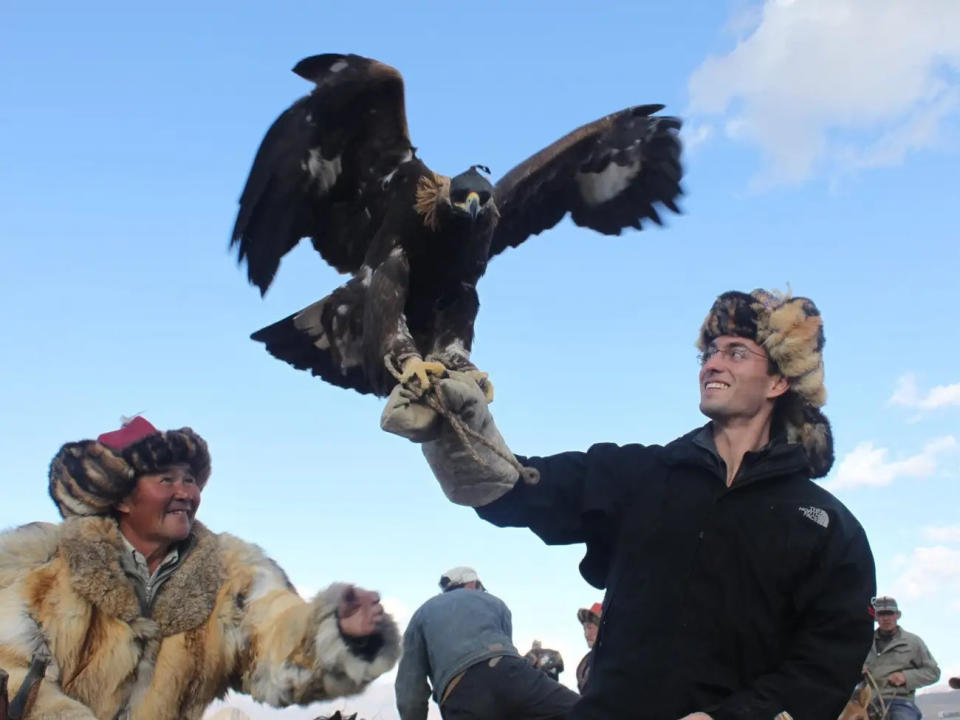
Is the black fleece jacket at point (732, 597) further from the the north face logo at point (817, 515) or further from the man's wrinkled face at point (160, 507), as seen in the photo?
the man's wrinkled face at point (160, 507)

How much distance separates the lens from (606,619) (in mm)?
2662

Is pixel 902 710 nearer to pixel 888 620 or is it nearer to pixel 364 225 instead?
pixel 888 620

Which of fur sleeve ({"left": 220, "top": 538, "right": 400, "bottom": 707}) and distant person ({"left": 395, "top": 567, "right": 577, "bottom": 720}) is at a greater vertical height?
distant person ({"left": 395, "top": 567, "right": 577, "bottom": 720})

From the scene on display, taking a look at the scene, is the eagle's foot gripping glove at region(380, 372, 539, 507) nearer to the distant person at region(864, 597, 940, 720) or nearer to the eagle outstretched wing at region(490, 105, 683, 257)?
the eagle outstretched wing at region(490, 105, 683, 257)

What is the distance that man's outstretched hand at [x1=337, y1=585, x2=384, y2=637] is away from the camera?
2.59m

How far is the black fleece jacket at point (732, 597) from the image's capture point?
2438 millimetres

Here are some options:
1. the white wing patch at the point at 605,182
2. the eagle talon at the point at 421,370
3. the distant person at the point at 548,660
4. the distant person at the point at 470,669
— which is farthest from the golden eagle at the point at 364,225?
the distant person at the point at 548,660

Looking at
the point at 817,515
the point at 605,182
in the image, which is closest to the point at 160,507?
the point at 817,515

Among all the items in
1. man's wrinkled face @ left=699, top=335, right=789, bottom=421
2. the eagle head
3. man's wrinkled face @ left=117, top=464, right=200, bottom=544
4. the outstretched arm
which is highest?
the eagle head

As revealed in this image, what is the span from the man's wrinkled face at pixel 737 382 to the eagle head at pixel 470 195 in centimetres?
181

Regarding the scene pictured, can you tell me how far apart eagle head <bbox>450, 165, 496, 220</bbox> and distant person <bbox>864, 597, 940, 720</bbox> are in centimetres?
460

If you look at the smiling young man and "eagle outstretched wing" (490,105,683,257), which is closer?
the smiling young man

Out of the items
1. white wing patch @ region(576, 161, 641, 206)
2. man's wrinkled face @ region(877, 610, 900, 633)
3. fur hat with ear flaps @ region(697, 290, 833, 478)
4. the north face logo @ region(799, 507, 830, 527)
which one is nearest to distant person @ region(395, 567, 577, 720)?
fur hat with ear flaps @ region(697, 290, 833, 478)

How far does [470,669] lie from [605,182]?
2.62 m
